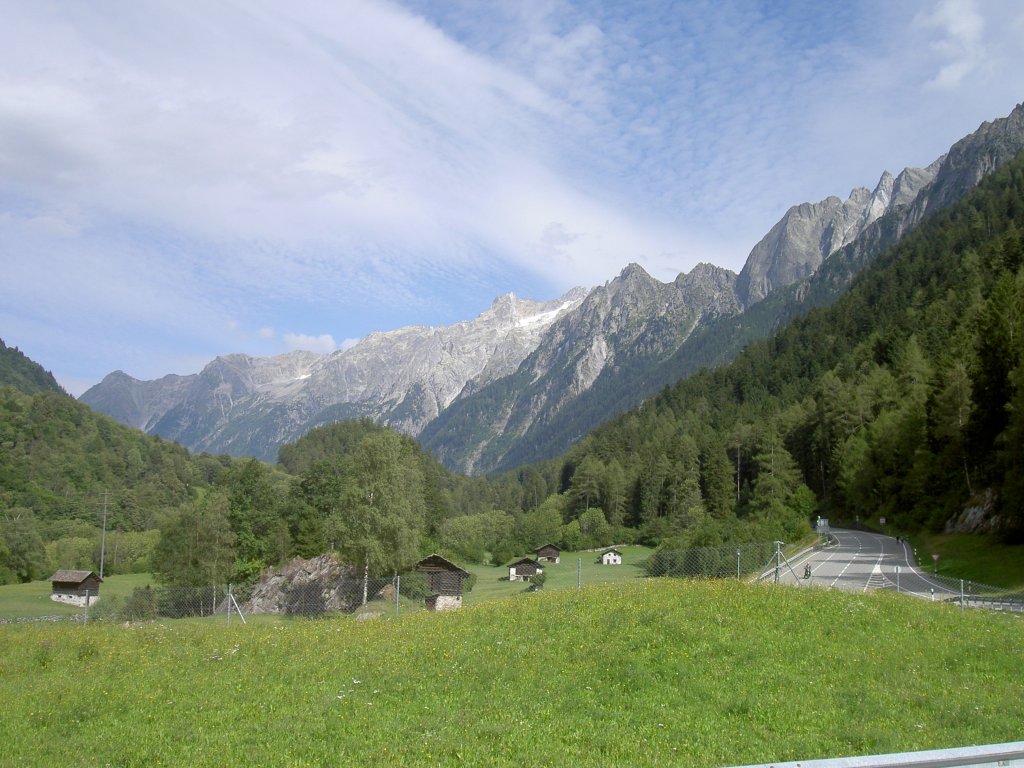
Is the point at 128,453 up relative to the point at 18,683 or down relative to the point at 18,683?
up

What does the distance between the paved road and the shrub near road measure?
40.3 ft

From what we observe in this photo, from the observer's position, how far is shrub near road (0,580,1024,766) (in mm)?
9953

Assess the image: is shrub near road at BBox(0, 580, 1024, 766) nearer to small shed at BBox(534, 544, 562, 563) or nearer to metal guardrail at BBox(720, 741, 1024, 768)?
metal guardrail at BBox(720, 741, 1024, 768)

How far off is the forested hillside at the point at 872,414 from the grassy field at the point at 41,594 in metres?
60.8

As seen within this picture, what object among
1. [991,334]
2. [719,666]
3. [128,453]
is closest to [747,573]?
[719,666]

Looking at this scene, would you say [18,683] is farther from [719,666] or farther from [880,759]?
[880,759]

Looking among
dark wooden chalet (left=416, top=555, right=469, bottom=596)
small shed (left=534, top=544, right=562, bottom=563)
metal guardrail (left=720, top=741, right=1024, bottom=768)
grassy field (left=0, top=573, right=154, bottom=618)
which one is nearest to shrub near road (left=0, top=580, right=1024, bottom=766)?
metal guardrail (left=720, top=741, right=1024, bottom=768)

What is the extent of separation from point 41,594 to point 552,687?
89.9 meters

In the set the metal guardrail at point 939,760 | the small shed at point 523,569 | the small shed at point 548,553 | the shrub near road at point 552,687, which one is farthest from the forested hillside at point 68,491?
the metal guardrail at point 939,760

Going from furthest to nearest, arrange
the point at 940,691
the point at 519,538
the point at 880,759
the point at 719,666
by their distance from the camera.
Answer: the point at 519,538 → the point at 719,666 → the point at 940,691 → the point at 880,759

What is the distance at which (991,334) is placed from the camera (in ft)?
163

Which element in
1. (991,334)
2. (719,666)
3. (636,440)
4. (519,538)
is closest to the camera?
(719,666)

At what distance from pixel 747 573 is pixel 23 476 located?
177m

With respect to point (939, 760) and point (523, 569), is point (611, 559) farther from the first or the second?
point (939, 760)
